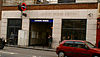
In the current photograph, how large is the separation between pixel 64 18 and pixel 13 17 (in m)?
7.56

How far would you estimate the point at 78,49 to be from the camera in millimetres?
12711

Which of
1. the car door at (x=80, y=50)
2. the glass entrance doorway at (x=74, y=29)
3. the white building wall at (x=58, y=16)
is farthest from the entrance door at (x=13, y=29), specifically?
the car door at (x=80, y=50)

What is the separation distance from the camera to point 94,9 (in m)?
21.0

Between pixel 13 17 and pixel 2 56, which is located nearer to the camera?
pixel 2 56

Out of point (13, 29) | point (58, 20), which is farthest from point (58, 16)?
point (13, 29)

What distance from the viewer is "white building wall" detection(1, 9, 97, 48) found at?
68.8ft

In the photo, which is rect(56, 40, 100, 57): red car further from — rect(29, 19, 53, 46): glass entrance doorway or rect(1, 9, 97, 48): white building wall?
rect(29, 19, 53, 46): glass entrance doorway

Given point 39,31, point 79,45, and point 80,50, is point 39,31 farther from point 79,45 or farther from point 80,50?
point 80,50

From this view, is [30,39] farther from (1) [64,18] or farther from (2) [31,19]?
(1) [64,18]

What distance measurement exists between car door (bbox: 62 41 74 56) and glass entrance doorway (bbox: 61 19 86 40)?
27.3ft

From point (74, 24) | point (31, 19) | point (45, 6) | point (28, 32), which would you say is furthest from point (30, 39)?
point (74, 24)

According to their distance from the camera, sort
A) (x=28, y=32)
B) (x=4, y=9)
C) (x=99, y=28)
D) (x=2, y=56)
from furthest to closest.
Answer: (x=4, y=9) → (x=28, y=32) → (x=99, y=28) → (x=2, y=56)

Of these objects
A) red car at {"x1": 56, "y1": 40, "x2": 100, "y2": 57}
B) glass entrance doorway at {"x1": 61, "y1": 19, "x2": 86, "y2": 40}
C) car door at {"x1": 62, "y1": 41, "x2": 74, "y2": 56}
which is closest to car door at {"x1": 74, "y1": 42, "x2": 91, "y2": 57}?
red car at {"x1": 56, "y1": 40, "x2": 100, "y2": 57}

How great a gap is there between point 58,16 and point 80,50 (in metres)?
10.4
